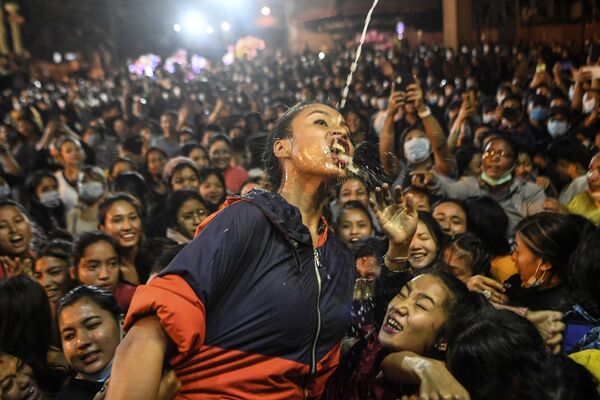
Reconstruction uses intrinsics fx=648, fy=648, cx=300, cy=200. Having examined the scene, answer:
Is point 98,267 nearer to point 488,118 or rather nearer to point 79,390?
point 79,390

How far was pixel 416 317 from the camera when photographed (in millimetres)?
2609

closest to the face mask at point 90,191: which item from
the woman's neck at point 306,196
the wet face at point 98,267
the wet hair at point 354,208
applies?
the wet face at point 98,267

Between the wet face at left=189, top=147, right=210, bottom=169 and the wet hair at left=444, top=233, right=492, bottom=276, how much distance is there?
4254mm

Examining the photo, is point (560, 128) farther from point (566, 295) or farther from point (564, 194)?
point (566, 295)

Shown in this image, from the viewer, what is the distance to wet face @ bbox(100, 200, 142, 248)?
4980 mm

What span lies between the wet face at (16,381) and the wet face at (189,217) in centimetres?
240

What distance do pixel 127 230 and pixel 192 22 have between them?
4563 centimetres

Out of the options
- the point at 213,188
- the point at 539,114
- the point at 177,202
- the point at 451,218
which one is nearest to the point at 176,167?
the point at 213,188

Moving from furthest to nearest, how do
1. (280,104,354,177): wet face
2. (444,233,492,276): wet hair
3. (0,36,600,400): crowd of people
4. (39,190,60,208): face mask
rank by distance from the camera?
(39,190,60,208): face mask → (444,233,492,276): wet hair → (280,104,354,177): wet face → (0,36,600,400): crowd of people

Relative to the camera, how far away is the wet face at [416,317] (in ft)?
8.50

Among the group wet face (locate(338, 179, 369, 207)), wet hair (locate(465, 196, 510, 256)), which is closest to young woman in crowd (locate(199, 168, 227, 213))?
wet face (locate(338, 179, 369, 207))

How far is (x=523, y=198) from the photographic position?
5.64 m

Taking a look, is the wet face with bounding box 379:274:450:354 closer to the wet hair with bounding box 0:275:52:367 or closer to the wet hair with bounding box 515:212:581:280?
the wet hair with bounding box 515:212:581:280

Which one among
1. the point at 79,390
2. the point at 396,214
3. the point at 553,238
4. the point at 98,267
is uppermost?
the point at 396,214
